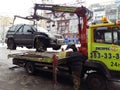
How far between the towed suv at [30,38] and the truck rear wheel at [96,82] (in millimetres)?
4875

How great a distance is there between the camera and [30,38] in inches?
520

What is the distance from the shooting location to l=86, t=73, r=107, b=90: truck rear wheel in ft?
26.2

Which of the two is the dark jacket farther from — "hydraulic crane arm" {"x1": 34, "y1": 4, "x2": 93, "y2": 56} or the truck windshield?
the truck windshield

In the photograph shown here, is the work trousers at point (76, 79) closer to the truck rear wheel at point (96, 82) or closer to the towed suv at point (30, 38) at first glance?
the truck rear wheel at point (96, 82)

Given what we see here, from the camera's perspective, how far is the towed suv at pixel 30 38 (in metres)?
12.7

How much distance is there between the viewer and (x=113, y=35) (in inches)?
298

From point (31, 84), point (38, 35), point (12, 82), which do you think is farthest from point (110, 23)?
point (38, 35)

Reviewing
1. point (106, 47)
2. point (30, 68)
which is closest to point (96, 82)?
point (106, 47)

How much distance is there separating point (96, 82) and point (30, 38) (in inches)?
238

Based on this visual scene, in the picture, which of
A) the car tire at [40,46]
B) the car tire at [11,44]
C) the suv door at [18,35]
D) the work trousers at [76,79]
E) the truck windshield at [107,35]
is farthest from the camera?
the car tire at [11,44]

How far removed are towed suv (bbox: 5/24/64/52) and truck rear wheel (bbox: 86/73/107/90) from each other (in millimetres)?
4875


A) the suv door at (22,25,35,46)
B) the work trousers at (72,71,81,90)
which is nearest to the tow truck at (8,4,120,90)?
the work trousers at (72,71,81,90)

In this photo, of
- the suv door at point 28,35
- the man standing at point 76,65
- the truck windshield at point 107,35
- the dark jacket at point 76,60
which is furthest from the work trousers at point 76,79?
the suv door at point 28,35

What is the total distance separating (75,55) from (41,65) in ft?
7.37
